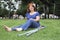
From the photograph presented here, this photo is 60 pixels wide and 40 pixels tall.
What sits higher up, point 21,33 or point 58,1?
point 21,33

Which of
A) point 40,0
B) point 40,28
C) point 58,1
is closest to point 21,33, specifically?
point 40,28

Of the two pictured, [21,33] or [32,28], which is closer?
[21,33]

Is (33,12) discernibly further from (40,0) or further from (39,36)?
(40,0)

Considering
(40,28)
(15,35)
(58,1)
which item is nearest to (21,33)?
(15,35)

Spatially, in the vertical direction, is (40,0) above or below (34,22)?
below

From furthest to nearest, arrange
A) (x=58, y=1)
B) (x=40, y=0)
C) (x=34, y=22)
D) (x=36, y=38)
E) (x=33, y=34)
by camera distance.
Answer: (x=58, y=1)
(x=40, y=0)
(x=34, y=22)
(x=33, y=34)
(x=36, y=38)

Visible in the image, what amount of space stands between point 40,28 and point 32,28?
31 cm

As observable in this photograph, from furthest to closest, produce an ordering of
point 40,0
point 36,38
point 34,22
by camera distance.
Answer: point 40,0, point 34,22, point 36,38

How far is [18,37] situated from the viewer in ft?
27.7

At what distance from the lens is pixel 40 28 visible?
9602 millimetres

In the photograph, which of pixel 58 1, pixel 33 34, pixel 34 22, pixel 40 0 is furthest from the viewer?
pixel 58 1

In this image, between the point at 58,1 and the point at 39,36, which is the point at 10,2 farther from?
the point at 39,36

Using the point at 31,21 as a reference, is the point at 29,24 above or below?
below

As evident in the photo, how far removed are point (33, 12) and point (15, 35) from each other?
5.25 feet
